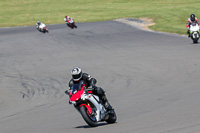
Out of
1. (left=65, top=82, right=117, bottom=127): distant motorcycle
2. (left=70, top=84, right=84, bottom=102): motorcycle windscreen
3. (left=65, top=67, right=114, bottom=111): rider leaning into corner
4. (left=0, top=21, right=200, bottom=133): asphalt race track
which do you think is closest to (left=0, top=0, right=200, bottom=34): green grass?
(left=0, top=21, right=200, bottom=133): asphalt race track

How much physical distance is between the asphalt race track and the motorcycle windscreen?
2.04ft

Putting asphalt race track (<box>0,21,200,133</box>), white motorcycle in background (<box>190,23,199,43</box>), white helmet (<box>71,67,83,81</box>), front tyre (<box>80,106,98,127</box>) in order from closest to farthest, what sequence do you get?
front tyre (<box>80,106,98,127</box>) < white helmet (<box>71,67,83,81</box>) < asphalt race track (<box>0,21,200,133</box>) < white motorcycle in background (<box>190,23,199,43</box>)

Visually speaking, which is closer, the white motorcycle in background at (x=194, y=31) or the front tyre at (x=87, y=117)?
the front tyre at (x=87, y=117)

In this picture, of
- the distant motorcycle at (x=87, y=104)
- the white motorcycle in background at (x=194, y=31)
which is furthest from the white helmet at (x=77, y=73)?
the white motorcycle in background at (x=194, y=31)

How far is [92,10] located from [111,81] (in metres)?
44.4

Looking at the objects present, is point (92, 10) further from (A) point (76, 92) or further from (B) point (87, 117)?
(B) point (87, 117)

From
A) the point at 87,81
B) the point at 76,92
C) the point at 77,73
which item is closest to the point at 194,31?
the point at 87,81

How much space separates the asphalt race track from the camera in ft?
27.9

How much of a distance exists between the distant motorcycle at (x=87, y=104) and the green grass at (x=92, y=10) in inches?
1148

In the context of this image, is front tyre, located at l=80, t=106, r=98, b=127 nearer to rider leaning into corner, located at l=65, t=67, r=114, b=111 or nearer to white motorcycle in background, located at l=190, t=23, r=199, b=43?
rider leaning into corner, located at l=65, t=67, r=114, b=111

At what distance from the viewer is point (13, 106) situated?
38.4 ft

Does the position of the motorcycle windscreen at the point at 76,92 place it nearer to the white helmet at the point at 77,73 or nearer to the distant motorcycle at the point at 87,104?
the distant motorcycle at the point at 87,104

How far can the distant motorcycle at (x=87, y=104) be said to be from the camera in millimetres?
7809

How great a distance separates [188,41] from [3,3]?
5238cm
